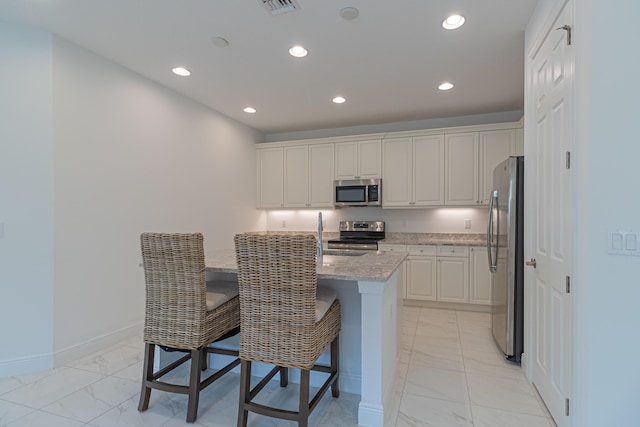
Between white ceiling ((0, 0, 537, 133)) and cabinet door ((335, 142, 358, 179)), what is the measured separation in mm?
783

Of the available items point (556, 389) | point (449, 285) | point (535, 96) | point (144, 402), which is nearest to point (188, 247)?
point (144, 402)

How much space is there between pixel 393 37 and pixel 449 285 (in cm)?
301

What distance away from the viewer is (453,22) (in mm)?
2363

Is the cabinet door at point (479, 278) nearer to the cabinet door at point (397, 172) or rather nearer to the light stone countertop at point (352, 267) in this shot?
the cabinet door at point (397, 172)

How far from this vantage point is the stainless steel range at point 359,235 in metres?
4.49

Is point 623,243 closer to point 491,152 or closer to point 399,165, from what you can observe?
point 491,152

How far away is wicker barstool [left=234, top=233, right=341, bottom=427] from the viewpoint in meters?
1.61

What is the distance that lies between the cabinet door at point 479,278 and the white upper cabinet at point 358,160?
1.68 metres

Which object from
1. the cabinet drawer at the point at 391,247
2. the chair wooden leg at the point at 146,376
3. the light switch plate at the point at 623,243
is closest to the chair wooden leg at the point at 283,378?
the chair wooden leg at the point at 146,376

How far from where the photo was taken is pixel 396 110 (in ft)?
14.3

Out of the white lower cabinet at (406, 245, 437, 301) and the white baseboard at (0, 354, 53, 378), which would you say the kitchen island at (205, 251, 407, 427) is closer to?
the white baseboard at (0, 354, 53, 378)

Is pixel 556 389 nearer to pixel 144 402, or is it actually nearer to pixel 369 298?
pixel 369 298

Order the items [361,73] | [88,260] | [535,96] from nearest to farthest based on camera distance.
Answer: [535,96] < [88,260] < [361,73]

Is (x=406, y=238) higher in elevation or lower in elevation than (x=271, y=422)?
higher
